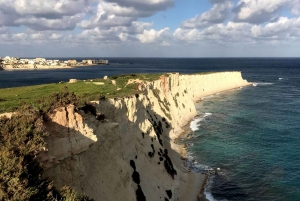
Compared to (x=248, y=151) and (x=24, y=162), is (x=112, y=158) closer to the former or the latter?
(x=24, y=162)

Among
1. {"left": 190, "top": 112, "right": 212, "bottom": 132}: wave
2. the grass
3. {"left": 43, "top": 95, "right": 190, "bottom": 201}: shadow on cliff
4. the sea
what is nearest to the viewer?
{"left": 43, "top": 95, "right": 190, "bottom": 201}: shadow on cliff

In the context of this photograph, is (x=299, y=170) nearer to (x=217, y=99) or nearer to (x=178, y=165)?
(x=178, y=165)

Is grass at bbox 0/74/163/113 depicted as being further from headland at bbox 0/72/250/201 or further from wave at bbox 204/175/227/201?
wave at bbox 204/175/227/201

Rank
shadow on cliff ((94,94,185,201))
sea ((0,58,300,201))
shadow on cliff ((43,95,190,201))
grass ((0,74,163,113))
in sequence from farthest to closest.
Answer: sea ((0,58,300,201)) < shadow on cliff ((94,94,185,201)) < grass ((0,74,163,113)) < shadow on cliff ((43,95,190,201))

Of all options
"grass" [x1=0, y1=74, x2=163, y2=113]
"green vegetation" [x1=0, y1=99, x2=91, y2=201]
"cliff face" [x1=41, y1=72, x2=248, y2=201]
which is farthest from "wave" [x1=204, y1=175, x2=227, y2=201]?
"green vegetation" [x1=0, y1=99, x2=91, y2=201]

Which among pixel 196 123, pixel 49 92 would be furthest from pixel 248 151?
pixel 49 92

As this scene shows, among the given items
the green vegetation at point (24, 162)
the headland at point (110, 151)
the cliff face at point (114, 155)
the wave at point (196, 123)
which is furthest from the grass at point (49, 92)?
the wave at point (196, 123)

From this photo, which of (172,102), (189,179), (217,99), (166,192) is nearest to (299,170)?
(189,179)
